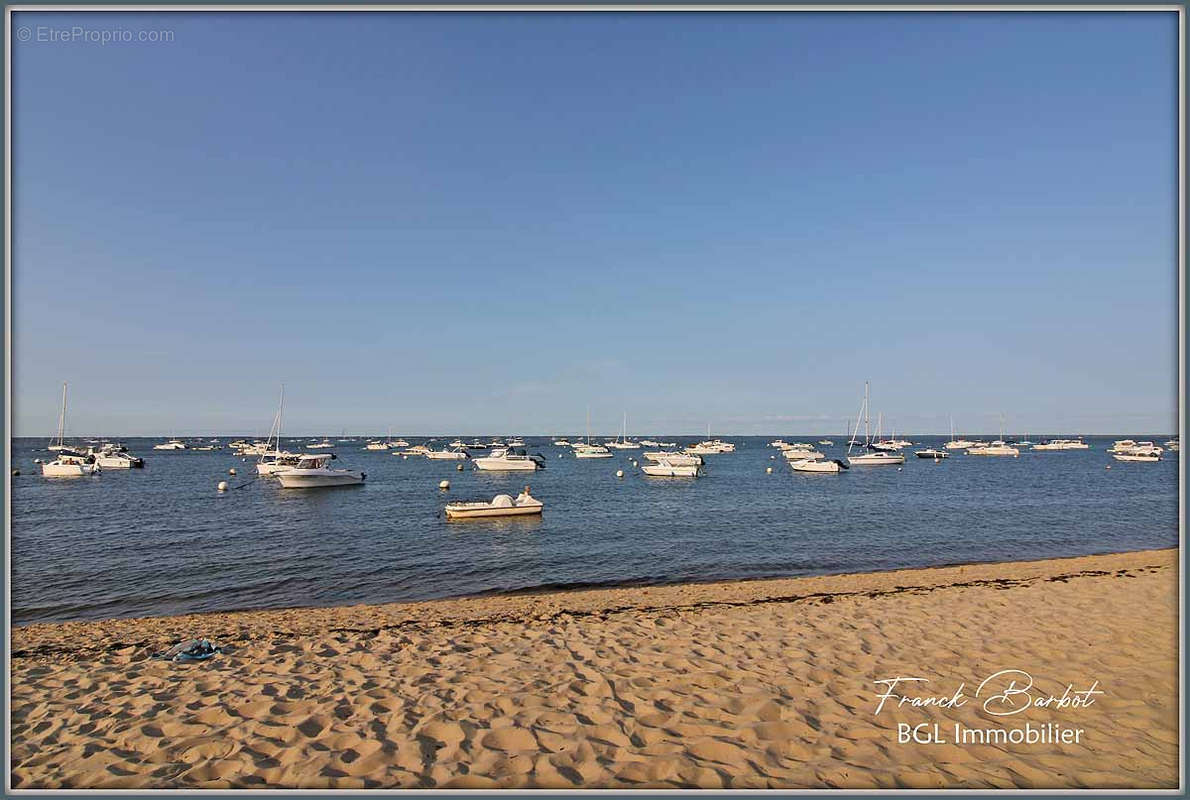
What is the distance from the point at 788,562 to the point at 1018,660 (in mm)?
13629

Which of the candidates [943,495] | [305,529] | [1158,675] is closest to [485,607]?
[1158,675]

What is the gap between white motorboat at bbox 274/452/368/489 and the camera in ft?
169

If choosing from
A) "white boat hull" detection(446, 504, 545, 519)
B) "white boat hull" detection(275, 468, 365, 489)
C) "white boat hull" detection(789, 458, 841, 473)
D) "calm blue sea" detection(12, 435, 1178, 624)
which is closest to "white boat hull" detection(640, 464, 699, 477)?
"calm blue sea" detection(12, 435, 1178, 624)

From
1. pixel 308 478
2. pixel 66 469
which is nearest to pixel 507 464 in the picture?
pixel 308 478

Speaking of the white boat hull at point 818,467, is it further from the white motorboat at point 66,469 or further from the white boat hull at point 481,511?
the white motorboat at point 66,469

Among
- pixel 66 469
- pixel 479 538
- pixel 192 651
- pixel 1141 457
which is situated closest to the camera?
pixel 192 651

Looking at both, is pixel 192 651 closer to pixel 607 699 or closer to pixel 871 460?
pixel 607 699

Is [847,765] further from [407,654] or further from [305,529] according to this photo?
[305,529]

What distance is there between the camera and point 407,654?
990 cm

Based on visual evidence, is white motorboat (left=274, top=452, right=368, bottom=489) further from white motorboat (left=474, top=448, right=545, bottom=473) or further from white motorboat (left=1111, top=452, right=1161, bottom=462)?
white motorboat (left=1111, top=452, right=1161, bottom=462)

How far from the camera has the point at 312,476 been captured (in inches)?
2048

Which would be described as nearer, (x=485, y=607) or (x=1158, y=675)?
(x=1158, y=675)

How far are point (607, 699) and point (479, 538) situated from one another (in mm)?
20855

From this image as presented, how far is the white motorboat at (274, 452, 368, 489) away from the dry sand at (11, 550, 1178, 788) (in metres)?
40.6
